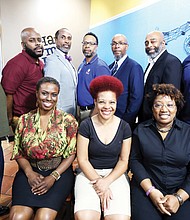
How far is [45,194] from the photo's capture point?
1.67m

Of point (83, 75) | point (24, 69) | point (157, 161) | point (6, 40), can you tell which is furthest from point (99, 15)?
point (157, 161)

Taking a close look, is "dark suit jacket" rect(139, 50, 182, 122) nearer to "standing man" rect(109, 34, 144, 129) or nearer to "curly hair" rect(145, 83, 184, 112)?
"standing man" rect(109, 34, 144, 129)

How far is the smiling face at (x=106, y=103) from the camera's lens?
1746mm

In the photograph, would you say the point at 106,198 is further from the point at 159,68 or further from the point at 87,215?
the point at 159,68

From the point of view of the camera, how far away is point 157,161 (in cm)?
166

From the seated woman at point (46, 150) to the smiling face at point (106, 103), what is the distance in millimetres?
255

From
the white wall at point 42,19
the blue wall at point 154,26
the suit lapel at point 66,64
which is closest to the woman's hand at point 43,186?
the suit lapel at point 66,64

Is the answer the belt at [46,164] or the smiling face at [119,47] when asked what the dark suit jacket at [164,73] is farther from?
the belt at [46,164]

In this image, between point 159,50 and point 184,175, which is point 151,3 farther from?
point 184,175

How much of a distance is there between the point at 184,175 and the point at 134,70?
96 centimetres

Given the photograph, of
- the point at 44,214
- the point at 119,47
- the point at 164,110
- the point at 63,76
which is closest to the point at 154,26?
the point at 119,47

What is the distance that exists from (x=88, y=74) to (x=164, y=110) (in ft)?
Answer: 3.15

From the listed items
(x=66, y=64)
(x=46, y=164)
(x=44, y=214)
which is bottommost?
(x=44, y=214)

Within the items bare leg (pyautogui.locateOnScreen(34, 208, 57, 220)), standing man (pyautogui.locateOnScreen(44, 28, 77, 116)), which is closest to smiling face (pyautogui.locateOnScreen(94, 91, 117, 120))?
standing man (pyautogui.locateOnScreen(44, 28, 77, 116))
